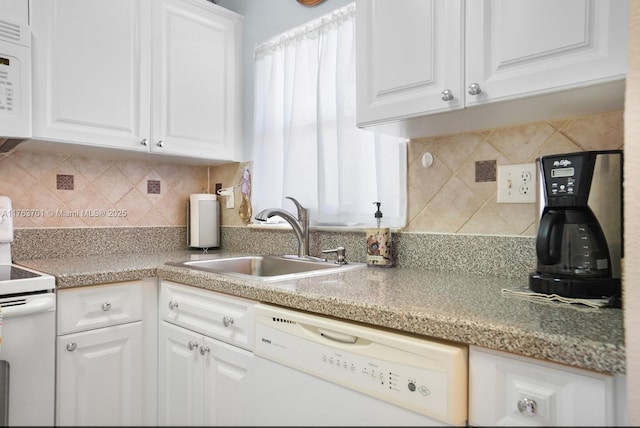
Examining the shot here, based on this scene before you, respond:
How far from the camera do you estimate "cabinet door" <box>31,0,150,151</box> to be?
5.55ft

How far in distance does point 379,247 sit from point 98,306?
3.42ft

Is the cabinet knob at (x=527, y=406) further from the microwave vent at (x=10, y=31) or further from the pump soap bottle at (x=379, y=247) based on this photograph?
the microwave vent at (x=10, y=31)

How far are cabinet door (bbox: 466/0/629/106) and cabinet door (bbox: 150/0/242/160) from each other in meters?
1.39

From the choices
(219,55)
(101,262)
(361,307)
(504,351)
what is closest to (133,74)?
(219,55)

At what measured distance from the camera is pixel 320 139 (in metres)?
1.99

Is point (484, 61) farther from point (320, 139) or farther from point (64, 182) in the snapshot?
point (64, 182)

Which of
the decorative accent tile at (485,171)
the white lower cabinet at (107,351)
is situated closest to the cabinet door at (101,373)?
the white lower cabinet at (107,351)

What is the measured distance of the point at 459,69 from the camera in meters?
1.23

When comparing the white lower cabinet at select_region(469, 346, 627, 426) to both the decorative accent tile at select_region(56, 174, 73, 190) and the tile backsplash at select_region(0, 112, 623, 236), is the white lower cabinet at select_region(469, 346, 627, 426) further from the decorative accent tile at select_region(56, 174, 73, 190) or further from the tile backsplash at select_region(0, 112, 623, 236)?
the decorative accent tile at select_region(56, 174, 73, 190)

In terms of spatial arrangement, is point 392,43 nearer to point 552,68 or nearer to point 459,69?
point 459,69

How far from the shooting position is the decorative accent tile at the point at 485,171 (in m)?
1.49

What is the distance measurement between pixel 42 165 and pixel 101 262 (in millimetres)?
553

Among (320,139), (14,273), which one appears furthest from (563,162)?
(14,273)

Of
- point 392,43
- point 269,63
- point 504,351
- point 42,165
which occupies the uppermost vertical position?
point 269,63
